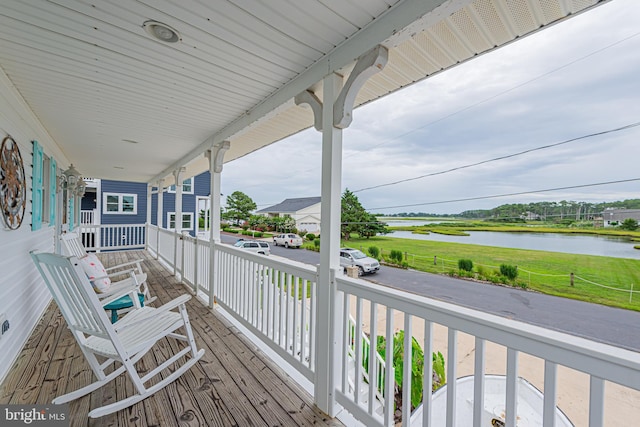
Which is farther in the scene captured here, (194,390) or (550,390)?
(194,390)

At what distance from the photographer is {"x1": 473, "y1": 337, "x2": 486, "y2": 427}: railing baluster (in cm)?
119

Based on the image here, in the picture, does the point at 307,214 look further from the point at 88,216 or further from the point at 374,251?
the point at 88,216

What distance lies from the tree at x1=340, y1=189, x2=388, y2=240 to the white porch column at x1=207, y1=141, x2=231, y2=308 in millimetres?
2199

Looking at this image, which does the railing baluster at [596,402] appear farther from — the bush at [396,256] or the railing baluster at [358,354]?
the bush at [396,256]

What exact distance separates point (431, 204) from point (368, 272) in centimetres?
78

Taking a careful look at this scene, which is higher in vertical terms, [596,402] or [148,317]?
[596,402]

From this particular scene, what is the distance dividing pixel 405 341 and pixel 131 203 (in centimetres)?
1275

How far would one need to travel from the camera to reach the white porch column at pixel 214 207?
386cm

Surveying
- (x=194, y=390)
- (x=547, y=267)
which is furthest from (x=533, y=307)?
(x=194, y=390)

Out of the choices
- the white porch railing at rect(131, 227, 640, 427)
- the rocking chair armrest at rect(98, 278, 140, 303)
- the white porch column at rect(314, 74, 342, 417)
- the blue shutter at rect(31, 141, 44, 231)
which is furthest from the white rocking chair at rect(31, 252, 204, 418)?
the blue shutter at rect(31, 141, 44, 231)

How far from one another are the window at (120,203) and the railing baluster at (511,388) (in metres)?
13.2

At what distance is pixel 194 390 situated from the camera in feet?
6.80

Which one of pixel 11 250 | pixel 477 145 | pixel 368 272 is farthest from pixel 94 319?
pixel 477 145

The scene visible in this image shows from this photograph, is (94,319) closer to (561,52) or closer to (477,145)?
(477,145)
